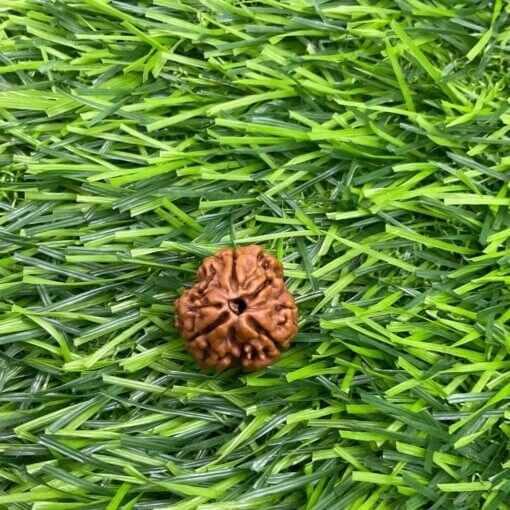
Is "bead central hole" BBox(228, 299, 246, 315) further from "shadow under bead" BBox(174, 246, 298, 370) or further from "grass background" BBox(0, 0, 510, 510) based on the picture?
"grass background" BBox(0, 0, 510, 510)

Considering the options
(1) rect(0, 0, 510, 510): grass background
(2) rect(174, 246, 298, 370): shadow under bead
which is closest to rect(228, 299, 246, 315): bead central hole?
(2) rect(174, 246, 298, 370): shadow under bead

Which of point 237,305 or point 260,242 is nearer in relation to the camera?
point 237,305

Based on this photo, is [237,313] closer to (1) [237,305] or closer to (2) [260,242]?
(1) [237,305]

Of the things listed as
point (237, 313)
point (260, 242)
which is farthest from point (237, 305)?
point (260, 242)

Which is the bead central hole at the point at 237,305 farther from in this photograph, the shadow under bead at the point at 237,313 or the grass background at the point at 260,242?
the grass background at the point at 260,242

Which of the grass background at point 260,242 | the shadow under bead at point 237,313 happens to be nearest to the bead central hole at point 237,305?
the shadow under bead at point 237,313
